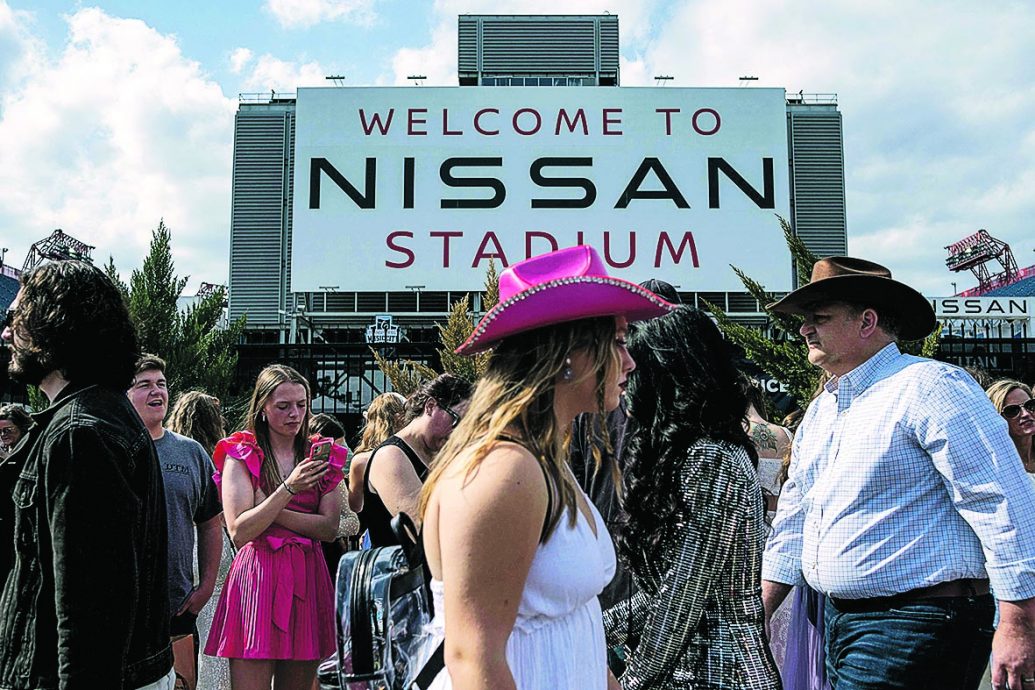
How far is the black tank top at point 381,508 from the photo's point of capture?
3844mm

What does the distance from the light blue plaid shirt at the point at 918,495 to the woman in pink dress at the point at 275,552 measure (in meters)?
2.26

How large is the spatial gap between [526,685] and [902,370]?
168 cm

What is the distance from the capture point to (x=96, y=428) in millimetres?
2094

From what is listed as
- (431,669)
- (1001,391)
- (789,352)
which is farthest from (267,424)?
(789,352)

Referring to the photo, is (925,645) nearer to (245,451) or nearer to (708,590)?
(708,590)

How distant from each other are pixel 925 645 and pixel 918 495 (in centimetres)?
42

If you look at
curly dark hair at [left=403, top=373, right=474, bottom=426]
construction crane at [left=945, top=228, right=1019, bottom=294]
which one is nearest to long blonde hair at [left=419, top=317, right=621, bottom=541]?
curly dark hair at [left=403, top=373, right=474, bottom=426]

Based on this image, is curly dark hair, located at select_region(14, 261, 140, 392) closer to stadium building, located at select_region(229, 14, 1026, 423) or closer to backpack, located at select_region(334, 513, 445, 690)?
backpack, located at select_region(334, 513, 445, 690)

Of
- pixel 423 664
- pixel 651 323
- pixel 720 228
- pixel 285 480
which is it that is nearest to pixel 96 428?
pixel 423 664

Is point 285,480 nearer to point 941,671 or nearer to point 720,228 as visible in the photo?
point 941,671

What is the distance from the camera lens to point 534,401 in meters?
1.79

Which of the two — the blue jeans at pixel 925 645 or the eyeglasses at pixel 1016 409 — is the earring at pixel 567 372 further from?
the eyeglasses at pixel 1016 409

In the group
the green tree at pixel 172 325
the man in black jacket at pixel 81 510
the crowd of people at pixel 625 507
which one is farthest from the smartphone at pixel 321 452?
the green tree at pixel 172 325

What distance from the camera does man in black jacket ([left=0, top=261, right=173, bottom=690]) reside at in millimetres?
1988
